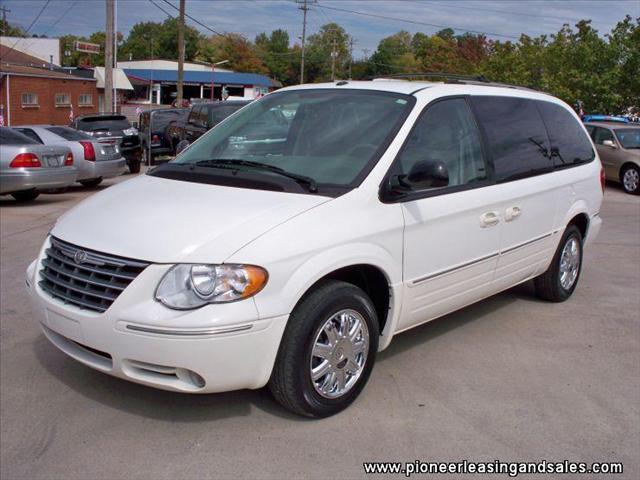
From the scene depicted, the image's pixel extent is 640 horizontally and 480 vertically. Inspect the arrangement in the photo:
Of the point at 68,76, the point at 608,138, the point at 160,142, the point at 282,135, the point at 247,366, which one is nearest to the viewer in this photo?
the point at 247,366

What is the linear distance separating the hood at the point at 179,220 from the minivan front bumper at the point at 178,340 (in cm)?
17

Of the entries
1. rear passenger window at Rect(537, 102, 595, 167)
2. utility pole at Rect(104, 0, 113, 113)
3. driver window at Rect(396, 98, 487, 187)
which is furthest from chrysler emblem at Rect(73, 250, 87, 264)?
utility pole at Rect(104, 0, 113, 113)

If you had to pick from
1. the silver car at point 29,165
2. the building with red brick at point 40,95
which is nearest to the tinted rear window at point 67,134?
the silver car at point 29,165

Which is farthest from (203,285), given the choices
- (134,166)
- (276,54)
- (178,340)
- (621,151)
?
(276,54)

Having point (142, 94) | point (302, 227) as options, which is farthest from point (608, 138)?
point (142, 94)

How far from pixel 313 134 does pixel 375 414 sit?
1824mm

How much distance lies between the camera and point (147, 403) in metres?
3.96

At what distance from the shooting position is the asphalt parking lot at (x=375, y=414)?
133 inches

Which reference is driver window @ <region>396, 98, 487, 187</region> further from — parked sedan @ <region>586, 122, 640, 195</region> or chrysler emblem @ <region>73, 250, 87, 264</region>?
parked sedan @ <region>586, 122, 640, 195</region>

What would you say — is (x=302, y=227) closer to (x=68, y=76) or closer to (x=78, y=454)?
(x=78, y=454)

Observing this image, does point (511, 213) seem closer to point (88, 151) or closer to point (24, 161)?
point (24, 161)

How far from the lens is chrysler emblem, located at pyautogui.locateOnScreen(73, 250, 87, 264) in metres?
3.55

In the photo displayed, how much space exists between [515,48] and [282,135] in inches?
1369

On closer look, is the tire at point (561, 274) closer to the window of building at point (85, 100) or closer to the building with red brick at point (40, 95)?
the building with red brick at point (40, 95)
